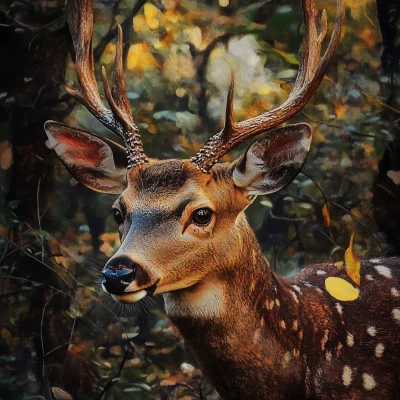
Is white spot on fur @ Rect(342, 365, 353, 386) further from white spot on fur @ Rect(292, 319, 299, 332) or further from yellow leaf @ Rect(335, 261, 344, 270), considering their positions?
yellow leaf @ Rect(335, 261, 344, 270)

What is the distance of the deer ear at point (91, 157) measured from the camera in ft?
8.53

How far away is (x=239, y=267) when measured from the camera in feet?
7.87

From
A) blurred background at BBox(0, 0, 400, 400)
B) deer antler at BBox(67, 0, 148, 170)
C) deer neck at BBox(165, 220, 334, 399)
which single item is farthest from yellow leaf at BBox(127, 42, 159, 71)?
deer neck at BBox(165, 220, 334, 399)

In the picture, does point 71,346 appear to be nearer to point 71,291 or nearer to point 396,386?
point 71,291

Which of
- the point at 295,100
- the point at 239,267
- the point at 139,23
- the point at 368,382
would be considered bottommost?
the point at 368,382

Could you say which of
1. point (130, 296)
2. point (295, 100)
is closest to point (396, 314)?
point (295, 100)

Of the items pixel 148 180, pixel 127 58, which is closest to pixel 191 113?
pixel 127 58

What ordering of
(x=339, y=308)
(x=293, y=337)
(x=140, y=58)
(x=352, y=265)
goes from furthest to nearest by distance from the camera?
(x=140, y=58) < (x=352, y=265) < (x=339, y=308) < (x=293, y=337)

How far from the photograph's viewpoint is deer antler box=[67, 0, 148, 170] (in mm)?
2488

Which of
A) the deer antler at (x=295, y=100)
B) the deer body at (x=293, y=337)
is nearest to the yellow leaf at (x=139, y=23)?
the deer antler at (x=295, y=100)

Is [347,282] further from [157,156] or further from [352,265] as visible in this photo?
[157,156]

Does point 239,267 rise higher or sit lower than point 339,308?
higher

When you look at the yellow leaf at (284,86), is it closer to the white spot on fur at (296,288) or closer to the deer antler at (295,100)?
the deer antler at (295,100)

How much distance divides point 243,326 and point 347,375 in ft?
1.27
